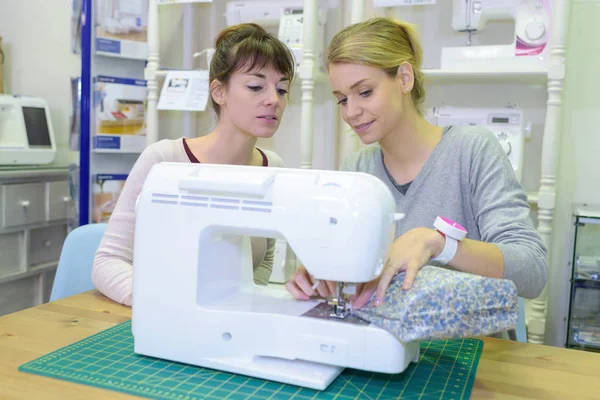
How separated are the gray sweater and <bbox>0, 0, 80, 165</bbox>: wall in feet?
7.19

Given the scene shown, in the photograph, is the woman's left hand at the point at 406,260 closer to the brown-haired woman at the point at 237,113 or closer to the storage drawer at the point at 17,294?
the brown-haired woman at the point at 237,113

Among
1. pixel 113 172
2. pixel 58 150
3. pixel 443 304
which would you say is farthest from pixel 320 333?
pixel 58 150

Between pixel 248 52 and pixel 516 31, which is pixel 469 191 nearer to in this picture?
pixel 248 52

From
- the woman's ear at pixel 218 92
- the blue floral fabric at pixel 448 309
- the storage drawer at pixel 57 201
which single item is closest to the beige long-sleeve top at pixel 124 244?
the woman's ear at pixel 218 92

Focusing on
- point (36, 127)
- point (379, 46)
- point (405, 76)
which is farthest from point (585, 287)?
point (36, 127)

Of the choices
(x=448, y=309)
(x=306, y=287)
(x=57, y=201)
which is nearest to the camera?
(x=448, y=309)

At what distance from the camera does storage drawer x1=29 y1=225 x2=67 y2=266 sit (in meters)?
2.71

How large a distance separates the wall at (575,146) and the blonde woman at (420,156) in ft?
3.28

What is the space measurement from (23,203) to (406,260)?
2127mm

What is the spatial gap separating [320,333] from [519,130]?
136 centimetres

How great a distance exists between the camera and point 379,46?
1.31 m

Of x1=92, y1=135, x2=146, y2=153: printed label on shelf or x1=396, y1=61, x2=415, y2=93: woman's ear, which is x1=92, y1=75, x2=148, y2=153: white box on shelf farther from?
x1=396, y1=61, x2=415, y2=93: woman's ear

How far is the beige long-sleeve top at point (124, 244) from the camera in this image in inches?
50.7

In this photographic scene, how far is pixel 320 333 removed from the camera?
0.87 meters
